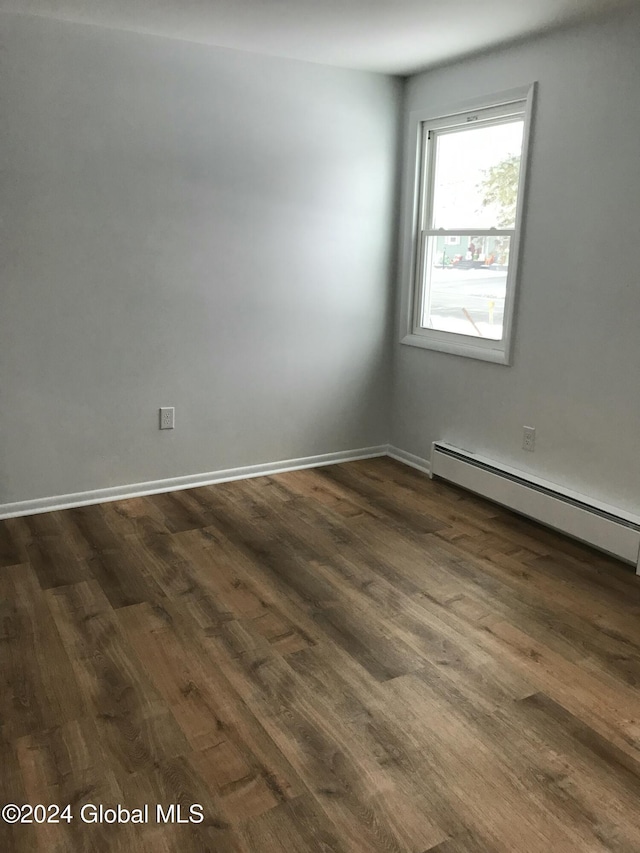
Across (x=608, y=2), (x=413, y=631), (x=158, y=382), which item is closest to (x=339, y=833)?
(x=413, y=631)

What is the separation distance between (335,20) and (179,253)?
4.53 feet

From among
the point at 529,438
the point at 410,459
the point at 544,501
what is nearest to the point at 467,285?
the point at 529,438

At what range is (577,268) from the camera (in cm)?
339

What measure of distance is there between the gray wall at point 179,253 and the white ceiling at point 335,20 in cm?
18

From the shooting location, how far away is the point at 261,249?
4074 mm

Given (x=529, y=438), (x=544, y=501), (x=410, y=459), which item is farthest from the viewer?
(x=410, y=459)

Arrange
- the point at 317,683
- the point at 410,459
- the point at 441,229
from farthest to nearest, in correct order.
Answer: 1. the point at 410,459
2. the point at 441,229
3. the point at 317,683

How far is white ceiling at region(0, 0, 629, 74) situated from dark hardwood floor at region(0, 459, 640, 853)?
2.37m

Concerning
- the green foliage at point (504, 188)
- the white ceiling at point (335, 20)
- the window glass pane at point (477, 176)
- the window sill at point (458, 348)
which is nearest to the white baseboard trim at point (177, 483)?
the window sill at point (458, 348)

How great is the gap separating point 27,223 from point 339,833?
298 centimetres

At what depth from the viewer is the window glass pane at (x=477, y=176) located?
12.5 ft

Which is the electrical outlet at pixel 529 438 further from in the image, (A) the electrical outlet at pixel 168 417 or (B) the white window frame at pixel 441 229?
(A) the electrical outlet at pixel 168 417

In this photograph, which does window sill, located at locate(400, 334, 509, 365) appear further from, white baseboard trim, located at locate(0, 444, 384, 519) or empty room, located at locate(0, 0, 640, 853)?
white baseboard trim, located at locate(0, 444, 384, 519)

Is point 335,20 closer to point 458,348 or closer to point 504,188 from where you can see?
point 504,188
